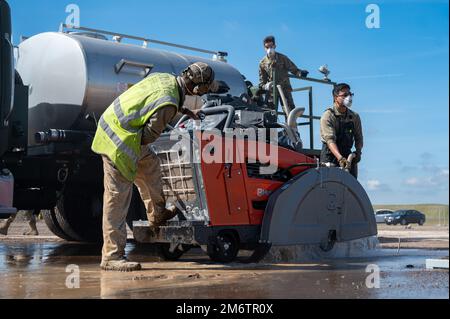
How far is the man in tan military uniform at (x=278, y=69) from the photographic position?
884 cm

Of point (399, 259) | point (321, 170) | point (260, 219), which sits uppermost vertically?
point (321, 170)

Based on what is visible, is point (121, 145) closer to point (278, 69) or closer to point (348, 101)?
point (348, 101)

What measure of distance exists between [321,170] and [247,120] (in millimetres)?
845

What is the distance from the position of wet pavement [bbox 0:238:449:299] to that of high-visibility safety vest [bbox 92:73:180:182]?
908 millimetres

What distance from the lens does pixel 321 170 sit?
6.24 metres

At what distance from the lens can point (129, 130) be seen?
5.27 metres

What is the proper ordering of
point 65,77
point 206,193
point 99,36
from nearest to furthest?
point 206,193, point 65,77, point 99,36

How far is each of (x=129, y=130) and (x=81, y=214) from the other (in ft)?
13.0

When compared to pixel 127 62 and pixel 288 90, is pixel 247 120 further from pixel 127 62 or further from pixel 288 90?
pixel 288 90

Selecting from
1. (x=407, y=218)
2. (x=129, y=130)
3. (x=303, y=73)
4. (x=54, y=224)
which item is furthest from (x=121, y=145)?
(x=407, y=218)

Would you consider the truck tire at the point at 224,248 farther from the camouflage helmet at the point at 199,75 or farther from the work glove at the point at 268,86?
the work glove at the point at 268,86

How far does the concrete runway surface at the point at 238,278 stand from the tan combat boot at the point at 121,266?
0.13 meters

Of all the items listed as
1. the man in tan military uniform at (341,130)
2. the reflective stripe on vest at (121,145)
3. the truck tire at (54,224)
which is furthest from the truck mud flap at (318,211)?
the truck tire at (54,224)

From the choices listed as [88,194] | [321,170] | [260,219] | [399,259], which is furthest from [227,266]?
[88,194]
